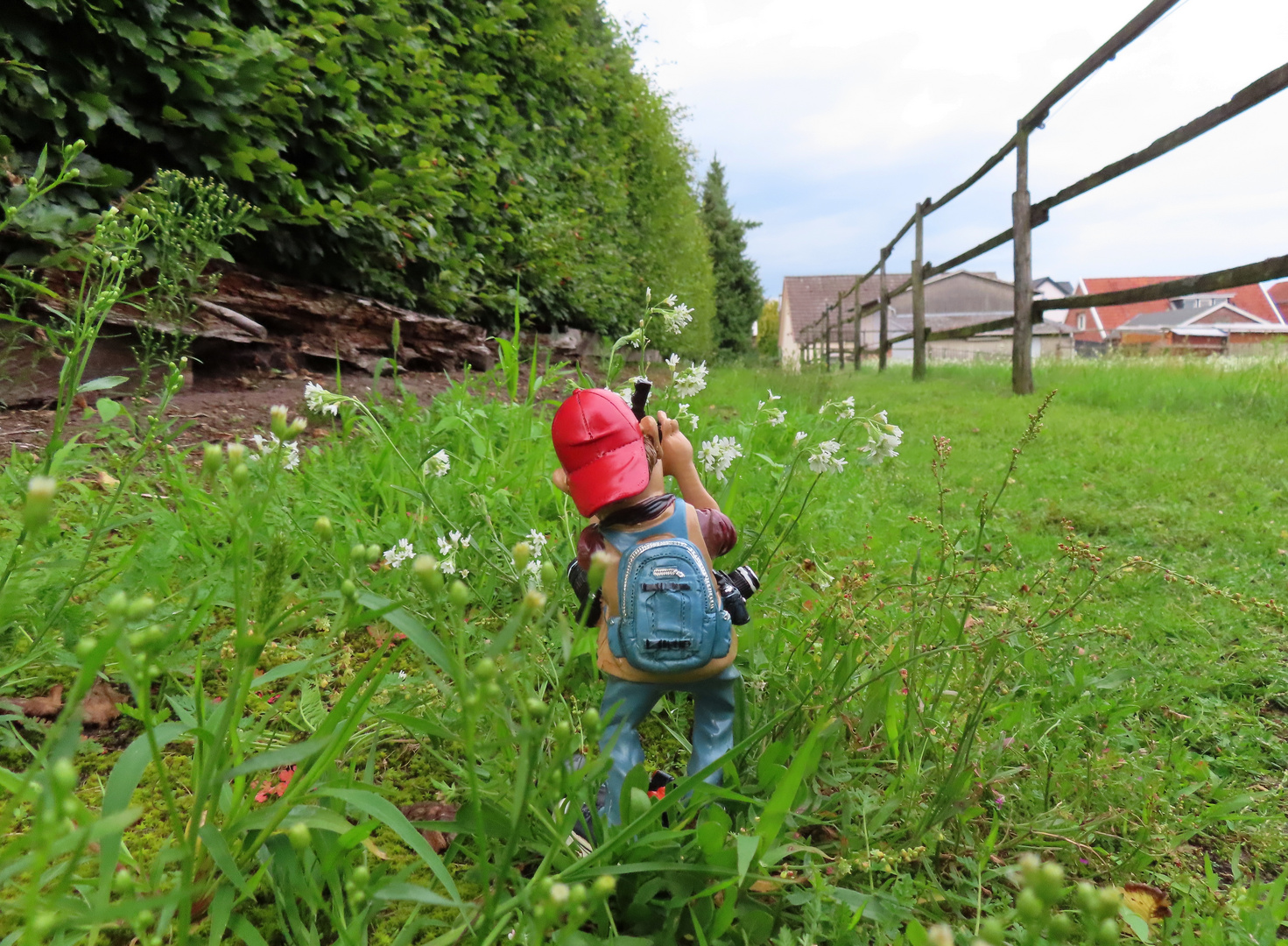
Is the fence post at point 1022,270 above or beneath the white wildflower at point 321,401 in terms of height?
above

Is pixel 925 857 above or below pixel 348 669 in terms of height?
below

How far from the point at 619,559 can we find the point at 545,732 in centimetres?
59

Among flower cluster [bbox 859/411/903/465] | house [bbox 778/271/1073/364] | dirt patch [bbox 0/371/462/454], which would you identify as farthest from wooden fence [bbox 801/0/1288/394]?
house [bbox 778/271/1073/364]

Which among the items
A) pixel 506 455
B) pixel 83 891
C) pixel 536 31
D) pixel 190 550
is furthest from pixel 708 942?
pixel 536 31

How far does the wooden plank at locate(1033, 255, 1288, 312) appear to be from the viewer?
361 cm

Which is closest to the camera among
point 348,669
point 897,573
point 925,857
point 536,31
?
point 925,857

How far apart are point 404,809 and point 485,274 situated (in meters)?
4.72

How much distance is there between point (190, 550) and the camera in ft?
5.97

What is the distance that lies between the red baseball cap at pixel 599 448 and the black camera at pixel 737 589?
0.79 ft

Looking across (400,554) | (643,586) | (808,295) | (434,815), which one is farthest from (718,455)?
(808,295)

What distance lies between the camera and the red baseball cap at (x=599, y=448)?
128cm

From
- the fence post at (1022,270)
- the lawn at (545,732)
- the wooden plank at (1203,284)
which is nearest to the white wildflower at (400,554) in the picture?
the lawn at (545,732)

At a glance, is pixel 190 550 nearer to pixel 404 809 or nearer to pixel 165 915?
pixel 404 809

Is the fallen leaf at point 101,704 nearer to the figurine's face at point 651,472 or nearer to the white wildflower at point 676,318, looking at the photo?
the figurine's face at point 651,472
